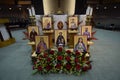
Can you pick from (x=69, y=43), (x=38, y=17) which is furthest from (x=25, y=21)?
(x=69, y=43)

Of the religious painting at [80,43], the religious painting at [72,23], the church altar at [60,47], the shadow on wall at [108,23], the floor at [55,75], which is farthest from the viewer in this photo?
the shadow on wall at [108,23]

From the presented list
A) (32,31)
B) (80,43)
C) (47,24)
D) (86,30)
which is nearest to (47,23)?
(47,24)

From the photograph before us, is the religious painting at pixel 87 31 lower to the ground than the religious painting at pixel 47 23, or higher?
lower

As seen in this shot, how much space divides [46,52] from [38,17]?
5.24 ft

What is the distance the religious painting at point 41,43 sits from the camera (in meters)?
3.38

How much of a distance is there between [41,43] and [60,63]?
2.34 feet

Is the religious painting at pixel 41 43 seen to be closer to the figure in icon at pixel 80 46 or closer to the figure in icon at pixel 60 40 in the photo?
the figure in icon at pixel 60 40

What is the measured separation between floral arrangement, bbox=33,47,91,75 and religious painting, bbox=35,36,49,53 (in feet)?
1.11

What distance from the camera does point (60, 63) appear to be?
3000 millimetres

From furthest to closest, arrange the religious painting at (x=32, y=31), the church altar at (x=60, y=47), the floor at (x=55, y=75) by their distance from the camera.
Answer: the religious painting at (x=32, y=31)
the church altar at (x=60, y=47)
the floor at (x=55, y=75)

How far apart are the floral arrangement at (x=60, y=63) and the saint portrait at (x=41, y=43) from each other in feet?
1.11

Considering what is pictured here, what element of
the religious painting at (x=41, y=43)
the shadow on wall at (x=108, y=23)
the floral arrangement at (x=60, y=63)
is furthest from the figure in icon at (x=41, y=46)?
the shadow on wall at (x=108, y=23)

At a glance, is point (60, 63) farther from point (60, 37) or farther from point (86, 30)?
point (86, 30)

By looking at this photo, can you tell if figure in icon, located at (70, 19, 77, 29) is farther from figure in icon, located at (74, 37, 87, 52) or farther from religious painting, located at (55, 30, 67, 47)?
figure in icon, located at (74, 37, 87, 52)
